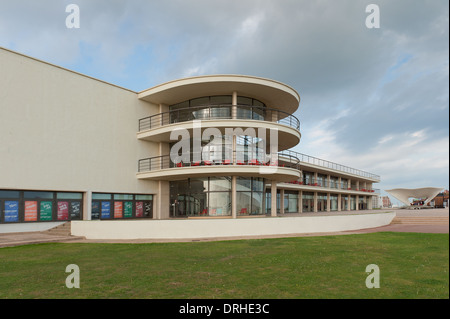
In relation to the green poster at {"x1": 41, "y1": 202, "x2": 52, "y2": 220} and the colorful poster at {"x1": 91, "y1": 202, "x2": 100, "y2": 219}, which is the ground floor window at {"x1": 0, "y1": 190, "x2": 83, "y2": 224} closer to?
the green poster at {"x1": 41, "y1": 202, "x2": 52, "y2": 220}

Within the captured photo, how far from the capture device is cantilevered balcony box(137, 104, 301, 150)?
73.3 ft

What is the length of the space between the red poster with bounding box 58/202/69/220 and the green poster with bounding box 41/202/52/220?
57cm

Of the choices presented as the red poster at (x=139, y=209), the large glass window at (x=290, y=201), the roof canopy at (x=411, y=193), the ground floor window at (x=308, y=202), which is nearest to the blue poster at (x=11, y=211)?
the red poster at (x=139, y=209)

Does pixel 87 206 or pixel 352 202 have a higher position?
pixel 87 206

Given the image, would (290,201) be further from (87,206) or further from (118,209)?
(87,206)

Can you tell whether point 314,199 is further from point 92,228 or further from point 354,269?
point 354,269

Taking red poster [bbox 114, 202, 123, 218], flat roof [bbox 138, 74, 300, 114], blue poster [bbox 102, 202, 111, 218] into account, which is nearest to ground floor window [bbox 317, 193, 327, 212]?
flat roof [bbox 138, 74, 300, 114]

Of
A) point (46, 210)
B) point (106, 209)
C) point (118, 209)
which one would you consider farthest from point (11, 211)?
point (118, 209)

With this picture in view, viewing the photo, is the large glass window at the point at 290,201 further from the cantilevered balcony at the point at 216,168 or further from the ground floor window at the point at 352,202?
Answer: the ground floor window at the point at 352,202

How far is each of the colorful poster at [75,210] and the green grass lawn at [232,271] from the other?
7.66 metres

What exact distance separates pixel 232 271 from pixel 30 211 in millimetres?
16396

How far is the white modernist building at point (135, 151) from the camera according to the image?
64.8 feet

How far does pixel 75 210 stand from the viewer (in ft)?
74.3

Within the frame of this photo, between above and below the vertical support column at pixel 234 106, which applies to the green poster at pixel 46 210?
below
